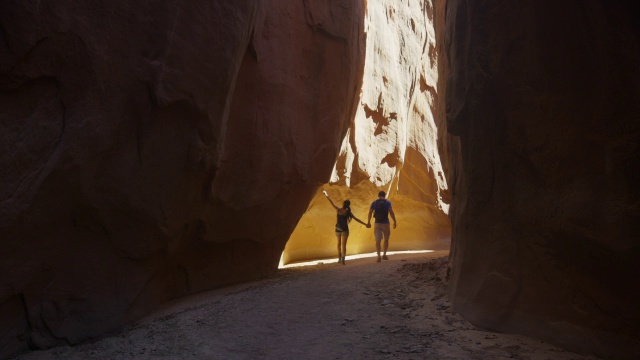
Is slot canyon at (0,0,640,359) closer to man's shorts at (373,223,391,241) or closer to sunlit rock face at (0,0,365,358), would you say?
sunlit rock face at (0,0,365,358)

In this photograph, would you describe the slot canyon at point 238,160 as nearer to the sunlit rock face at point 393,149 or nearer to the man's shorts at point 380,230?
the man's shorts at point 380,230

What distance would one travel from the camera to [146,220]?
5.81m

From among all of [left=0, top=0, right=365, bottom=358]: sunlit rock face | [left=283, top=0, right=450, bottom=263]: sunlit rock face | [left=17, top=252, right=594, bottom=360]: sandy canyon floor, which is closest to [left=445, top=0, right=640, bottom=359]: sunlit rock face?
[left=17, top=252, right=594, bottom=360]: sandy canyon floor

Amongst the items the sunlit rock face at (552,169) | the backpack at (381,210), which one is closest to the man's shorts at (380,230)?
the backpack at (381,210)

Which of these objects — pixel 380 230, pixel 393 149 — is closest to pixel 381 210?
pixel 380 230

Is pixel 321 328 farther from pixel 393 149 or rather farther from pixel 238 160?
pixel 393 149

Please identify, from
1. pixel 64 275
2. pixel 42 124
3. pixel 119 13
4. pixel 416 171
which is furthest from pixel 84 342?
pixel 416 171

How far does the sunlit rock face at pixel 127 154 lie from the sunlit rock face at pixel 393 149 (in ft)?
18.0

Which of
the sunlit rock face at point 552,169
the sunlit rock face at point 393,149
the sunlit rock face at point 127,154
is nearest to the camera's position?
the sunlit rock face at point 552,169

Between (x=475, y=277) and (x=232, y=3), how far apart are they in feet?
14.1

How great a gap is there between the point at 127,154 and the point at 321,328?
2816mm

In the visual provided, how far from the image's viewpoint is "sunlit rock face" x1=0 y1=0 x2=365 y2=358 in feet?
15.2

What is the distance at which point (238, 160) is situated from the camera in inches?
292

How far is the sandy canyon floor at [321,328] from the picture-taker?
13.8 ft
